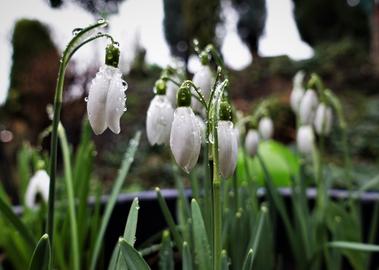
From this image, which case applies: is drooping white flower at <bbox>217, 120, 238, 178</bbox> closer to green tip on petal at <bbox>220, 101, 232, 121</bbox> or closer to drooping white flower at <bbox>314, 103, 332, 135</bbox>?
green tip on petal at <bbox>220, 101, 232, 121</bbox>

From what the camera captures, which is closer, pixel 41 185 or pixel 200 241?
pixel 200 241

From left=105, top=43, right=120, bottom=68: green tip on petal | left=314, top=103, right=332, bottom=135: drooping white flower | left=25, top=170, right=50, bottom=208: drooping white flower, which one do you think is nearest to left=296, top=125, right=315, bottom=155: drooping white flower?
left=314, top=103, right=332, bottom=135: drooping white flower

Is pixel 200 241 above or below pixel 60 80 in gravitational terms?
below

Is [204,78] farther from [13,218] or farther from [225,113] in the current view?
[13,218]

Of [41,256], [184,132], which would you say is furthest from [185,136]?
[41,256]

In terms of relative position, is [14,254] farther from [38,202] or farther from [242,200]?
[242,200]

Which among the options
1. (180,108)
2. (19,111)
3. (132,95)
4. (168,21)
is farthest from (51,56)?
(168,21)
